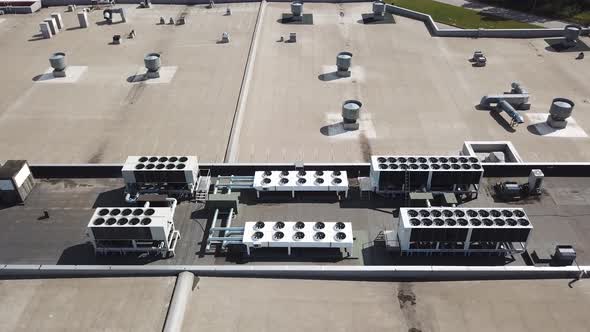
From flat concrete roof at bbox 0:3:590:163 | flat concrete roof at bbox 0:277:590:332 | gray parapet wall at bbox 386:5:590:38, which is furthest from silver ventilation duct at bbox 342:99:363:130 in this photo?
gray parapet wall at bbox 386:5:590:38

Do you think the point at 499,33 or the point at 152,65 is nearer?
the point at 152,65

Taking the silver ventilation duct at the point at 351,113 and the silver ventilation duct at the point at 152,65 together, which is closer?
the silver ventilation duct at the point at 351,113

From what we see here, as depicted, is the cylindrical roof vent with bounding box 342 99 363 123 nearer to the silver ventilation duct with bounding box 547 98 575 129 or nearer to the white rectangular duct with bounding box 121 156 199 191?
the silver ventilation duct with bounding box 547 98 575 129

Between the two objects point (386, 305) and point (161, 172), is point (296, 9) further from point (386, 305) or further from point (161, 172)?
point (386, 305)

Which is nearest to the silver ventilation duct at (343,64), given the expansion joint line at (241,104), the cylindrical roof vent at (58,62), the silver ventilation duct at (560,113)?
the expansion joint line at (241,104)

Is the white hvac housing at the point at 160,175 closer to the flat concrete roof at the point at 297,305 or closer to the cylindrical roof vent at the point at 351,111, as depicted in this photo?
the flat concrete roof at the point at 297,305

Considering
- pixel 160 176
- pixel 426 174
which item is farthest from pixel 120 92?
pixel 426 174
